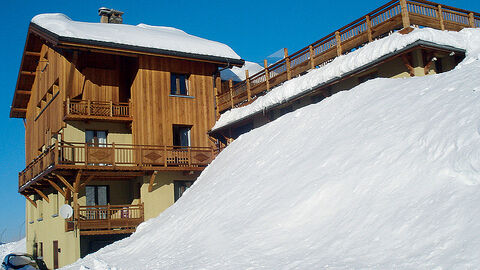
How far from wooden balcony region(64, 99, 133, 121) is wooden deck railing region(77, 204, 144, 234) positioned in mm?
4328

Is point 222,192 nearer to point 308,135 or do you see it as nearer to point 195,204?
point 195,204

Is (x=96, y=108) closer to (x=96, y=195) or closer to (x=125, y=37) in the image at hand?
(x=125, y=37)

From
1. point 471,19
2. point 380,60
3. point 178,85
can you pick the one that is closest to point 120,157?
point 178,85

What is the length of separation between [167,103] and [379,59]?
1233 cm

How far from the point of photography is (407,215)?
7543 mm

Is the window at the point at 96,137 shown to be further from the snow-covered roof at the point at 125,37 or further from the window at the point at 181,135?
the snow-covered roof at the point at 125,37

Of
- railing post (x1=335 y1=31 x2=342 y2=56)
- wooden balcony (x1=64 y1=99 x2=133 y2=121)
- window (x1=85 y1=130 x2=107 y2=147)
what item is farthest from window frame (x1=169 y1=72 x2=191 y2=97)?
railing post (x1=335 y1=31 x2=342 y2=56)

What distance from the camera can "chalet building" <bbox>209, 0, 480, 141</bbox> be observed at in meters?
16.0

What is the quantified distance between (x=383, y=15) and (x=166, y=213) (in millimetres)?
10508

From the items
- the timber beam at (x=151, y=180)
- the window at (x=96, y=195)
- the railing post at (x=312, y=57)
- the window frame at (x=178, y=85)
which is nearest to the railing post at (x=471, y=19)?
the railing post at (x=312, y=57)

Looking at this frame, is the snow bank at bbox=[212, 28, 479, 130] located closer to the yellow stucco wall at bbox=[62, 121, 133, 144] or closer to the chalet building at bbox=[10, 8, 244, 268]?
the chalet building at bbox=[10, 8, 244, 268]

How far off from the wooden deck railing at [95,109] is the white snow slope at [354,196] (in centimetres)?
909

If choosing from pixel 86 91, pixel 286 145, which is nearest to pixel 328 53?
pixel 286 145

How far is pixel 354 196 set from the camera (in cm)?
913
